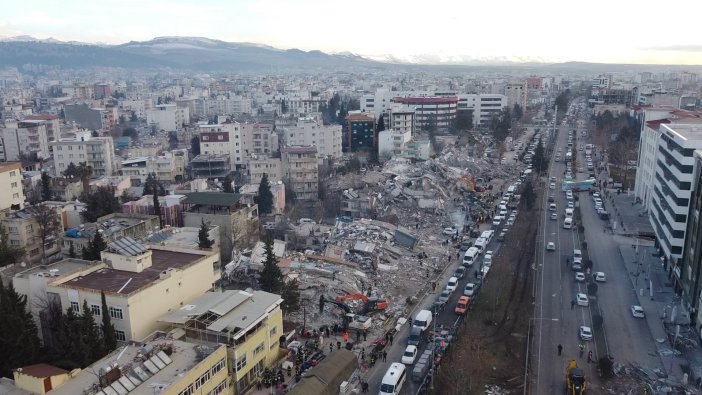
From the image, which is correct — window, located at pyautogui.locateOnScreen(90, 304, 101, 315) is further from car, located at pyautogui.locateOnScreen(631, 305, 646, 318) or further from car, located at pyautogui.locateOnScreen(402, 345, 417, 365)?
car, located at pyautogui.locateOnScreen(631, 305, 646, 318)

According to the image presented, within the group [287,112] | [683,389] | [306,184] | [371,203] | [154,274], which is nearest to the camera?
[683,389]

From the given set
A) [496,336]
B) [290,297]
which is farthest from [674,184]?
[290,297]

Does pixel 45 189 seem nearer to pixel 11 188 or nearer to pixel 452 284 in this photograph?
pixel 11 188

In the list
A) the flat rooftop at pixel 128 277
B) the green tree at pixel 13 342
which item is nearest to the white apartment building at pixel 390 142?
the flat rooftop at pixel 128 277

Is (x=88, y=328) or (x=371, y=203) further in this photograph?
(x=371, y=203)

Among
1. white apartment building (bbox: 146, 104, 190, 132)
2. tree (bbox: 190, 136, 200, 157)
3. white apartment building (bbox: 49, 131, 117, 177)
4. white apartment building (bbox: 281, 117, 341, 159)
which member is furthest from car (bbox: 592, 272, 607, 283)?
white apartment building (bbox: 146, 104, 190, 132)

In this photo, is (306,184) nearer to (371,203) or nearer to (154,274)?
(371,203)

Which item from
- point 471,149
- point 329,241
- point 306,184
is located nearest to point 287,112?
point 471,149
